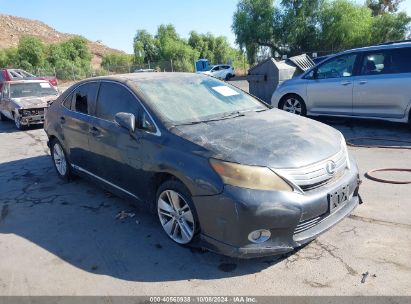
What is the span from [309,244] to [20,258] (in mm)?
2797

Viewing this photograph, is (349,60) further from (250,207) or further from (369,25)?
(369,25)

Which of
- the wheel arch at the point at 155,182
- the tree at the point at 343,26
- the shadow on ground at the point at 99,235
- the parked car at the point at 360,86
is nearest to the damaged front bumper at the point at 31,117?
the shadow on ground at the point at 99,235

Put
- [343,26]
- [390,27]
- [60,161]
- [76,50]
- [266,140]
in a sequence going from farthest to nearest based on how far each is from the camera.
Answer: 1. [76,50]
2. [390,27]
3. [343,26]
4. [60,161]
5. [266,140]

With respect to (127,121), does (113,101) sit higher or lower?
higher

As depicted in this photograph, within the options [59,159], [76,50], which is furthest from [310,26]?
[59,159]

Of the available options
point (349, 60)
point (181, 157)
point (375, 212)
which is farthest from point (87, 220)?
point (349, 60)

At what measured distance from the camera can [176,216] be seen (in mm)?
3656

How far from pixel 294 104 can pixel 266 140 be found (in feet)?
18.9

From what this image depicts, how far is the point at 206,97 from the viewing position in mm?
4477

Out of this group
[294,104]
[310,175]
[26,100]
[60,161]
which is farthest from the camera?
[26,100]

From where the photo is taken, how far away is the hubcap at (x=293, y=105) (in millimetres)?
8891

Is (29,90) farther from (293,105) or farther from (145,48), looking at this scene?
(145,48)

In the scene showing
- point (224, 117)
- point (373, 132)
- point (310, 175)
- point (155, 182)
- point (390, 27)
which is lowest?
point (373, 132)

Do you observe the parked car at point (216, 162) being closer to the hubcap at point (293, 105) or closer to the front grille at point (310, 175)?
the front grille at point (310, 175)
